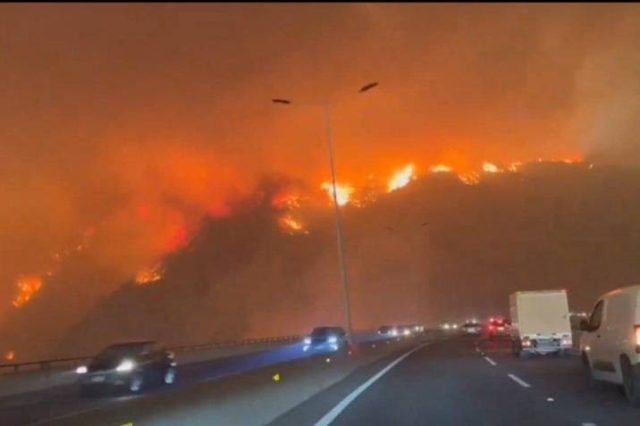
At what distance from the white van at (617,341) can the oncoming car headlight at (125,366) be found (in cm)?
1565

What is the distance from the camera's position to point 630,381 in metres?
14.9

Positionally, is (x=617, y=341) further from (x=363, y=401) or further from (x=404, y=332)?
(x=404, y=332)

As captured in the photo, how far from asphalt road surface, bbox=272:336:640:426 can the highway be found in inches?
0.7

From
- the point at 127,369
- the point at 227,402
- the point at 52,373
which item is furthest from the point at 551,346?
the point at 227,402

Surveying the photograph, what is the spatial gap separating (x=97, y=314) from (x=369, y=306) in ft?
126

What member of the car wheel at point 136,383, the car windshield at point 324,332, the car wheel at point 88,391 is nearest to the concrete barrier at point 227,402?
the car wheel at point 136,383

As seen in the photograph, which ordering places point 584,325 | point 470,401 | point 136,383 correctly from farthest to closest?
point 136,383
point 584,325
point 470,401

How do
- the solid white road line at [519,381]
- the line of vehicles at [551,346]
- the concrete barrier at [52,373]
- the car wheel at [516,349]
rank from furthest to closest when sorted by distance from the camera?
1. the car wheel at [516,349]
2. the concrete barrier at [52,373]
3. the solid white road line at [519,381]
4. the line of vehicles at [551,346]

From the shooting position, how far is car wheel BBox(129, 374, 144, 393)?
90.2 feet

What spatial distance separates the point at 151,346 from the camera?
29.4 metres

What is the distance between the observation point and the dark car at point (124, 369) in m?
27.2

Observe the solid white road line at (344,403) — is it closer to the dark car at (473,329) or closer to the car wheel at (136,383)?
the car wheel at (136,383)

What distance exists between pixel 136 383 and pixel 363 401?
12.6 meters

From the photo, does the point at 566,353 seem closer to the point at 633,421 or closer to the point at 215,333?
the point at 633,421
